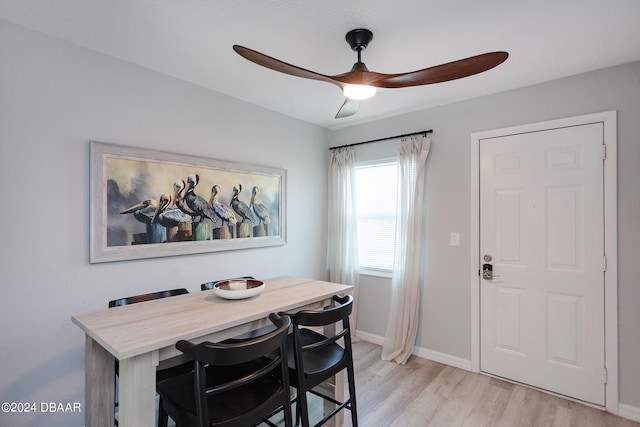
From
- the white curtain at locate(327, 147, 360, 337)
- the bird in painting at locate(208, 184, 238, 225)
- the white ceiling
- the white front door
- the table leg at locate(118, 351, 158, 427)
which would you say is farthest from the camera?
the white curtain at locate(327, 147, 360, 337)

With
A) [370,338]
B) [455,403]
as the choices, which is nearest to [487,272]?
[455,403]

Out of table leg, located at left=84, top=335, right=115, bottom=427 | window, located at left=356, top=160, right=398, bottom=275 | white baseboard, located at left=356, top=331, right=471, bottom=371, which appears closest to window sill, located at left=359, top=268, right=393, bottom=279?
window, located at left=356, top=160, right=398, bottom=275

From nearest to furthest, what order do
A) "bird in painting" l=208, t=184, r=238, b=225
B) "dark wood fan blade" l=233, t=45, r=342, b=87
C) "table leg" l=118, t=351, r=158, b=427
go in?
"table leg" l=118, t=351, r=158, b=427
"dark wood fan blade" l=233, t=45, r=342, b=87
"bird in painting" l=208, t=184, r=238, b=225

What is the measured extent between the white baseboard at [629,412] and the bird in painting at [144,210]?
145 inches

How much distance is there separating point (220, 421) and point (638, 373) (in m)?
2.81

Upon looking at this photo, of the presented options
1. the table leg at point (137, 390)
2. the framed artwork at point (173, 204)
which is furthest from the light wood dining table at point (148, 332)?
the framed artwork at point (173, 204)

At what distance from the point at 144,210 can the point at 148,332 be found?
1248 millimetres

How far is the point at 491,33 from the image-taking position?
1882mm

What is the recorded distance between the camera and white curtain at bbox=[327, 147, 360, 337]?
12.0ft

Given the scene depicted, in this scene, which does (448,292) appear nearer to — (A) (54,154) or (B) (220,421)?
(B) (220,421)

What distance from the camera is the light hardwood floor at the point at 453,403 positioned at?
2.17m

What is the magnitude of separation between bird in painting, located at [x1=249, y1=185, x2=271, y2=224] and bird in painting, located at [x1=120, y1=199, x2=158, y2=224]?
908 millimetres

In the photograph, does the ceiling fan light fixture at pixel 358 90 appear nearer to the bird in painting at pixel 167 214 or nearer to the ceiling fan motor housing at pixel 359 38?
the ceiling fan motor housing at pixel 359 38

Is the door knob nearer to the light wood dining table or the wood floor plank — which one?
the wood floor plank
